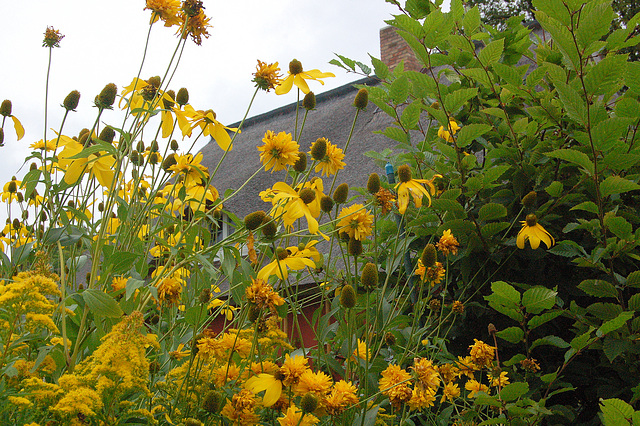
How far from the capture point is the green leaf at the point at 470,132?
1.41m

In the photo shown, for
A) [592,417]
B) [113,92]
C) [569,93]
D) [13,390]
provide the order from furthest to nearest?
[592,417] < [113,92] < [569,93] < [13,390]

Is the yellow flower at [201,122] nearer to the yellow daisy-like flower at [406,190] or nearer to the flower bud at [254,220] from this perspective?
the flower bud at [254,220]

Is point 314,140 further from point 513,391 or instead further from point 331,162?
point 513,391

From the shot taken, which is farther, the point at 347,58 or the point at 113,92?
the point at 347,58

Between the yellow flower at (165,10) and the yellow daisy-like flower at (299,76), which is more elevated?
the yellow flower at (165,10)

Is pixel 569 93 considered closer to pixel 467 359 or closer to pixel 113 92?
pixel 467 359

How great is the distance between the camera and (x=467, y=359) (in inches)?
53.6

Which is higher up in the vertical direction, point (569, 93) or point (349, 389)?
point (569, 93)

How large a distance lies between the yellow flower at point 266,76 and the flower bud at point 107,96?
344 millimetres

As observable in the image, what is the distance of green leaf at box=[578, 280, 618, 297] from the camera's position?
4.04ft

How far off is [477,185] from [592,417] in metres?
Result: 0.68

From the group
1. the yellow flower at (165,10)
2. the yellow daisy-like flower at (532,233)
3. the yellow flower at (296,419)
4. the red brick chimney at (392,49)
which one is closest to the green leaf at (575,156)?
the yellow daisy-like flower at (532,233)

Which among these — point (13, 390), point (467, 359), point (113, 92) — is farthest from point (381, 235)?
point (13, 390)

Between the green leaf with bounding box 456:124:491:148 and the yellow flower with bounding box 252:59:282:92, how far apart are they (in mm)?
511
